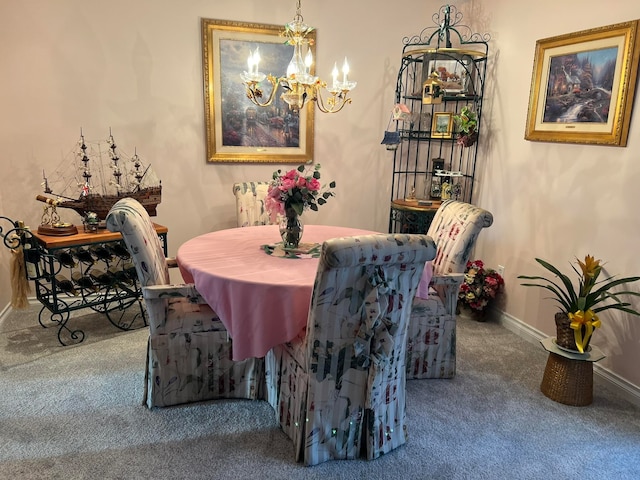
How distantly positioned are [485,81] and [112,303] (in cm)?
335

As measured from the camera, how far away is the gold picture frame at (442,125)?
12.6ft

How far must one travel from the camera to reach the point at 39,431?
7.26ft

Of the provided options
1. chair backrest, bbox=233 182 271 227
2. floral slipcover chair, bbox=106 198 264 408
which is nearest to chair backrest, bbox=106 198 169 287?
floral slipcover chair, bbox=106 198 264 408

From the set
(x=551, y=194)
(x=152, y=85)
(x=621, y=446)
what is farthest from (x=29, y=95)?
(x=621, y=446)

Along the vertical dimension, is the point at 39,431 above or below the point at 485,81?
below

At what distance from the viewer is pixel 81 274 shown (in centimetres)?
329

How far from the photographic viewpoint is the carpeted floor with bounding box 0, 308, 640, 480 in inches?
79.1

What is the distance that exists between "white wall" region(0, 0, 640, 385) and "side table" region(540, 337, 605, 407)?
328 mm

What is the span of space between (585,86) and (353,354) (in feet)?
7.20

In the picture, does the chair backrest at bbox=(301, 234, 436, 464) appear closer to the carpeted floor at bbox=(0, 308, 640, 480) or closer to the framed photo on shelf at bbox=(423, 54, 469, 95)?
the carpeted floor at bbox=(0, 308, 640, 480)

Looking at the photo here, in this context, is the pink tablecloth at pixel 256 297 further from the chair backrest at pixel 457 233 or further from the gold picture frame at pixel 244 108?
the gold picture frame at pixel 244 108

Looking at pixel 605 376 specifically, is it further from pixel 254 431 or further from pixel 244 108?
pixel 244 108

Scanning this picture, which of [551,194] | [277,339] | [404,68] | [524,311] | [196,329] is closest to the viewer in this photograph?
[277,339]

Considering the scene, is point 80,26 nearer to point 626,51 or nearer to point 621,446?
point 626,51
